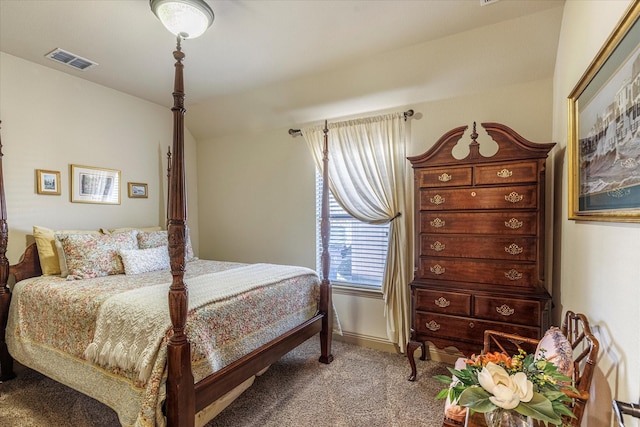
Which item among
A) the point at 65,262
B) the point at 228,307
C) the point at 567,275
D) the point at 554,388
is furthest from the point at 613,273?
the point at 65,262

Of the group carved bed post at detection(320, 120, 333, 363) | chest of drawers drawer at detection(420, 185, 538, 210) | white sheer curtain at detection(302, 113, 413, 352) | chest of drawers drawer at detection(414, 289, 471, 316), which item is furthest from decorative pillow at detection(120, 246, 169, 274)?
chest of drawers drawer at detection(420, 185, 538, 210)

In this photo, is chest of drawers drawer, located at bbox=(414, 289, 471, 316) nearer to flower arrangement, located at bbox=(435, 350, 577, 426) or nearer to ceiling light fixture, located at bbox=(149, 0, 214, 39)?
flower arrangement, located at bbox=(435, 350, 577, 426)

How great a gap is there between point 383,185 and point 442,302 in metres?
1.27

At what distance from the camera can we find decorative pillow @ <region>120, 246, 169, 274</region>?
2797 mm

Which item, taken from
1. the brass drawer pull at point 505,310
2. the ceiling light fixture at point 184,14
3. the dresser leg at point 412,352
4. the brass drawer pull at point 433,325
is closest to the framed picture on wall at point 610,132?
the brass drawer pull at point 505,310

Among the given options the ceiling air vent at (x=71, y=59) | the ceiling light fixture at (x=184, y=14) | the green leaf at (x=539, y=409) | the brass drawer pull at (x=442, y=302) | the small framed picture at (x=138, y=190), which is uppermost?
the ceiling air vent at (x=71, y=59)

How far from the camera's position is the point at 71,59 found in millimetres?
2760

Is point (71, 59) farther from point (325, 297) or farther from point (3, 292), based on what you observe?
point (325, 297)

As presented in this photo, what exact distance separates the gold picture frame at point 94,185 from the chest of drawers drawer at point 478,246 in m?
3.38

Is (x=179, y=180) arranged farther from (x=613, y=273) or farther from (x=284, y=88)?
(x=284, y=88)

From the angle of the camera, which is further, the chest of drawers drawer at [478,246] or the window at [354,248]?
the window at [354,248]

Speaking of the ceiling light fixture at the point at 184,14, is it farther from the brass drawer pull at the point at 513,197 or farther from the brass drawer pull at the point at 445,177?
the brass drawer pull at the point at 513,197

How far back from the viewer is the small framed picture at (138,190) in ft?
11.9

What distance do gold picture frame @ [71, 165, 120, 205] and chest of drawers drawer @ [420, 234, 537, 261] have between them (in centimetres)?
338
